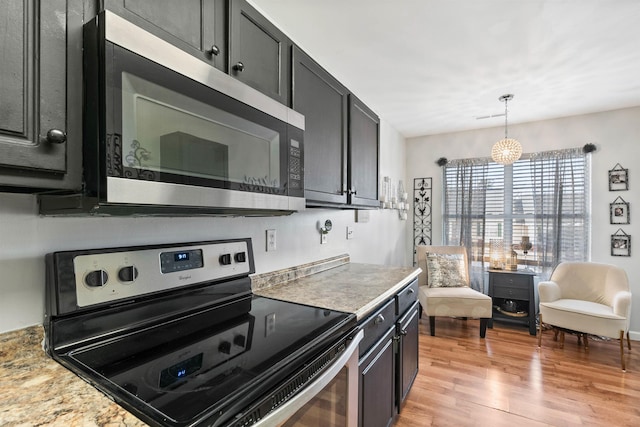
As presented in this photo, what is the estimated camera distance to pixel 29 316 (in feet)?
2.85

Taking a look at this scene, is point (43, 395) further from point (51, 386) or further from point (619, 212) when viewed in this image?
point (619, 212)

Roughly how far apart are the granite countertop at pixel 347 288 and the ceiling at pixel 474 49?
1449 mm

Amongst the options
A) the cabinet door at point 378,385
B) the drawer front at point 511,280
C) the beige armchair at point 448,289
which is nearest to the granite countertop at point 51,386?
the cabinet door at point 378,385

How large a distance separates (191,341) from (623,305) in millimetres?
3296

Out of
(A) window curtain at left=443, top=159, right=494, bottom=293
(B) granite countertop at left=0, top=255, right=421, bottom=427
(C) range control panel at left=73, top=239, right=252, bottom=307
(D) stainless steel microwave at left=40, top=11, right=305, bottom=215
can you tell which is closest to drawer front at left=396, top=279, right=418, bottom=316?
(B) granite countertop at left=0, top=255, right=421, bottom=427

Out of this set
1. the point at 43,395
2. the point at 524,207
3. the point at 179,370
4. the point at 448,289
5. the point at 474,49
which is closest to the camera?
the point at 43,395

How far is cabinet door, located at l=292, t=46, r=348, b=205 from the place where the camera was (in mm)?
1455

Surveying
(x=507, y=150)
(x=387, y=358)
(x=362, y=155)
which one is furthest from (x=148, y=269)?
(x=507, y=150)

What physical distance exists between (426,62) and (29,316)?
246 cm

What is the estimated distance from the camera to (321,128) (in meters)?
1.61

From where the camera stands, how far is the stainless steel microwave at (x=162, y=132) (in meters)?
0.69

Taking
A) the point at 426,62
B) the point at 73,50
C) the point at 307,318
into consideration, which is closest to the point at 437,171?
the point at 426,62

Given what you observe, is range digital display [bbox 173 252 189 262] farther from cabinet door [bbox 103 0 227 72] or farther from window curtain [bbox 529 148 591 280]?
window curtain [bbox 529 148 591 280]

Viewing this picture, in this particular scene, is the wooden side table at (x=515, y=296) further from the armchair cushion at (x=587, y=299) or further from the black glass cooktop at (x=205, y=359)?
the black glass cooktop at (x=205, y=359)
